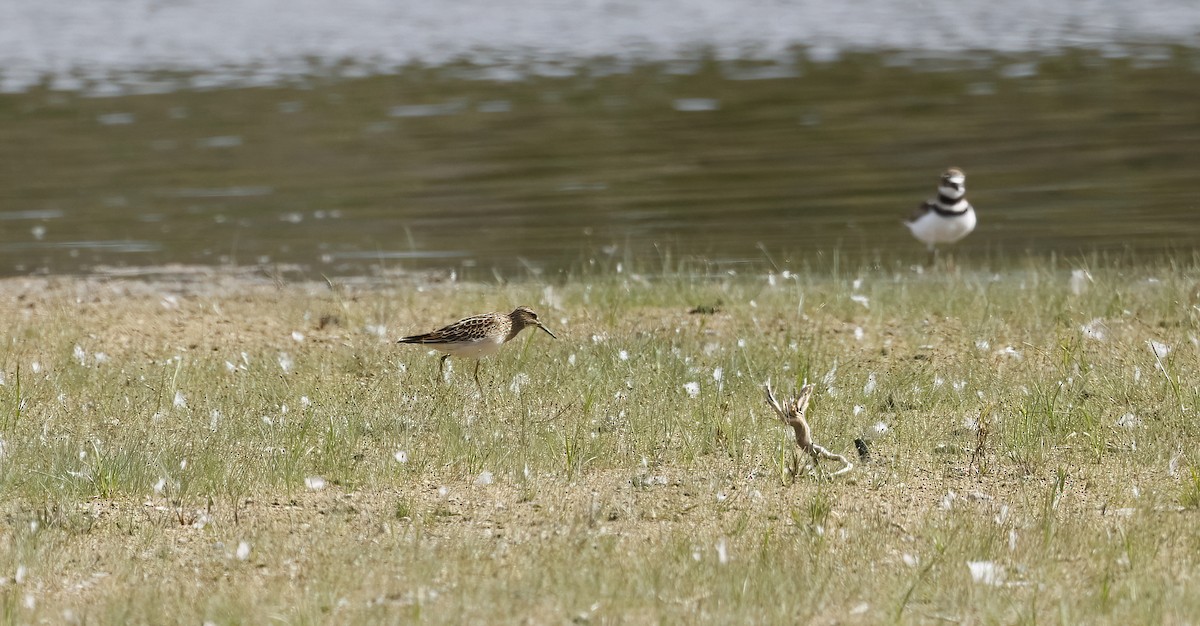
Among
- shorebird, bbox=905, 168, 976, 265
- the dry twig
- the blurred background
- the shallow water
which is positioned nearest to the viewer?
the dry twig

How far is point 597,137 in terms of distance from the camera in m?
26.1

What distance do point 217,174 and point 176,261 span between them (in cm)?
658

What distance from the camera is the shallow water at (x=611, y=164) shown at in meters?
17.9

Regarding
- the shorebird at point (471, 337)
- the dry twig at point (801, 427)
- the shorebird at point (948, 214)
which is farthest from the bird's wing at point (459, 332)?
the shorebird at point (948, 214)

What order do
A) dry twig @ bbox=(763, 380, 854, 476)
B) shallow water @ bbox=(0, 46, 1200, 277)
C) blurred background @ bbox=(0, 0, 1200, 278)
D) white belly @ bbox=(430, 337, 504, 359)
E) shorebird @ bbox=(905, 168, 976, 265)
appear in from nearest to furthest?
dry twig @ bbox=(763, 380, 854, 476), white belly @ bbox=(430, 337, 504, 359), shorebird @ bbox=(905, 168, 976, 265), shallow water @ bbox=(0, 46, 1200, 277), blurred background @ bbox=(0, 0, 1200, 278)

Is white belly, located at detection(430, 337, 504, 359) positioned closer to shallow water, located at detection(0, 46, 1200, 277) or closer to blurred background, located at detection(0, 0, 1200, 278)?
shallow water, located at detection(0, 46, 1200, 277)

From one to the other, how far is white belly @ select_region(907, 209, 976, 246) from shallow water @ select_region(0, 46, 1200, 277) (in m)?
0.48

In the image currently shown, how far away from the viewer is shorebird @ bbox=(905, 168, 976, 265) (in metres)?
A: 15.4

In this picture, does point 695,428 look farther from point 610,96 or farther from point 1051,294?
point 610,96

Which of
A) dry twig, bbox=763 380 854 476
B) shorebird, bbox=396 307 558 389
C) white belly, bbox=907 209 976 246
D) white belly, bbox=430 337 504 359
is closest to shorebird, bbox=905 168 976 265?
white belly, bbox=907 209 976 246

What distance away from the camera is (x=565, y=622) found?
Answer: 5.75 meters

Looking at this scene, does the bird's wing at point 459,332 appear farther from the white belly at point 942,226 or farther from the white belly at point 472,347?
the white belly at point 942,226

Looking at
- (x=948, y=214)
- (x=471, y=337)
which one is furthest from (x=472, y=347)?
(x=948, y=214)

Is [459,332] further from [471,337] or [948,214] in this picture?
[948,214]
